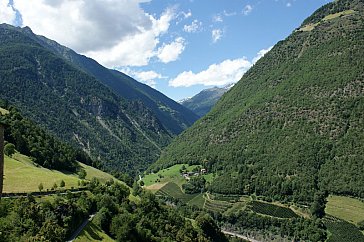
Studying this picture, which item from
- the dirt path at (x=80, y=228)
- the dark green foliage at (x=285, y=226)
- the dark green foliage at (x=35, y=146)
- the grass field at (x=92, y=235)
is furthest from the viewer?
the dark green foliage at (x=285, y=226)

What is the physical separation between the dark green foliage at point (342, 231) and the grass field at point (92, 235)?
11948 centimetres

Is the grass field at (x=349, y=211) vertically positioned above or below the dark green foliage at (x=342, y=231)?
above

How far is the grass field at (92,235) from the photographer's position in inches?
2874

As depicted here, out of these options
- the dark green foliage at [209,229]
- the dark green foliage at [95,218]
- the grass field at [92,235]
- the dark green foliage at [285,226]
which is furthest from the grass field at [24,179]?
the dark green foliage at [285,226]

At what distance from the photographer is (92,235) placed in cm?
7656

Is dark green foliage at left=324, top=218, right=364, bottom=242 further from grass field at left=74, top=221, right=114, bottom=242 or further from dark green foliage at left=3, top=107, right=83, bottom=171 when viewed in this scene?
grass field at left=74, top=221, right=114, bottom=242

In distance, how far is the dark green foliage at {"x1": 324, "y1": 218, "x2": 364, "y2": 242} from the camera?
547 ft

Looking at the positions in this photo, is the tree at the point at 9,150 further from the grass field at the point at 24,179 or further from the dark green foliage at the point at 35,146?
the grass field at the point at 24,179

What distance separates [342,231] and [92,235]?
13138 cm

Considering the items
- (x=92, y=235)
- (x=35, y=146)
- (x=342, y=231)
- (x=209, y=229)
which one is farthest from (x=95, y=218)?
(x=342, y=231)

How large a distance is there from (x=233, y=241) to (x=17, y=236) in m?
110

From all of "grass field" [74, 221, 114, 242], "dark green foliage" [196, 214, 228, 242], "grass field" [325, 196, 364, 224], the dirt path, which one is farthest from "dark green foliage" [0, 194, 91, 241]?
"grass field" [325, 196, 364, 224]

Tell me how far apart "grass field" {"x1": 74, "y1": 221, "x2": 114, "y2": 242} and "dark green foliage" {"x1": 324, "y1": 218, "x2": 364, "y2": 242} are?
11948 centimetres

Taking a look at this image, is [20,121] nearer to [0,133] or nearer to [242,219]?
[242,219]
